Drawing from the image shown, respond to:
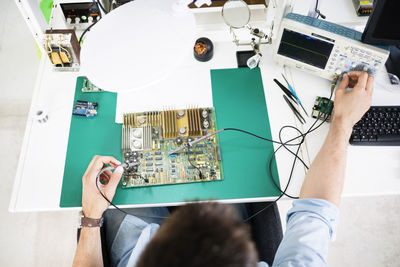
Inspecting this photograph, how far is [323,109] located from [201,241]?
3.58 ft

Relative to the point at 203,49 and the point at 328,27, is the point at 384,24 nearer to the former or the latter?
the point at 328,27

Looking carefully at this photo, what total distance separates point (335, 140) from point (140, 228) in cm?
94

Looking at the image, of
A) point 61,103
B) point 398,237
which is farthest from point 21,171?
point 398,237

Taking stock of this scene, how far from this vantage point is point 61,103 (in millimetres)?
1598

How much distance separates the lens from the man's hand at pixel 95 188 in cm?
133

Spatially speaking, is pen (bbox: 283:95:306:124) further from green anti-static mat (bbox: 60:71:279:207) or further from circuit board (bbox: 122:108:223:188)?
circuit board (bbox: 122:108:223:188)

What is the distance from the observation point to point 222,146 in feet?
4.81

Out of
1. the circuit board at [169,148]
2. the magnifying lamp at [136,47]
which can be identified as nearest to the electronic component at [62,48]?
the circuit board at [169,148]

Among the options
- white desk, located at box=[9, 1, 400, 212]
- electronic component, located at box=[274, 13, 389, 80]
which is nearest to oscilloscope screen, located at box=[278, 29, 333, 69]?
electronic component, located at box=[274, 13, 389, 80]

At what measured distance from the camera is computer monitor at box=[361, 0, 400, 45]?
1.22 meters

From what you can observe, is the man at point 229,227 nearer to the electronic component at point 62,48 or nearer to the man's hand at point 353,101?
the man's hand at point 353,101

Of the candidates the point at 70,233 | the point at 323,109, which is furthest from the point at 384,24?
the point at 70,233

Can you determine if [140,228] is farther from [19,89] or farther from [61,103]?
[19,89]

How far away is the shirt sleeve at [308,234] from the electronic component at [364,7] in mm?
1141
